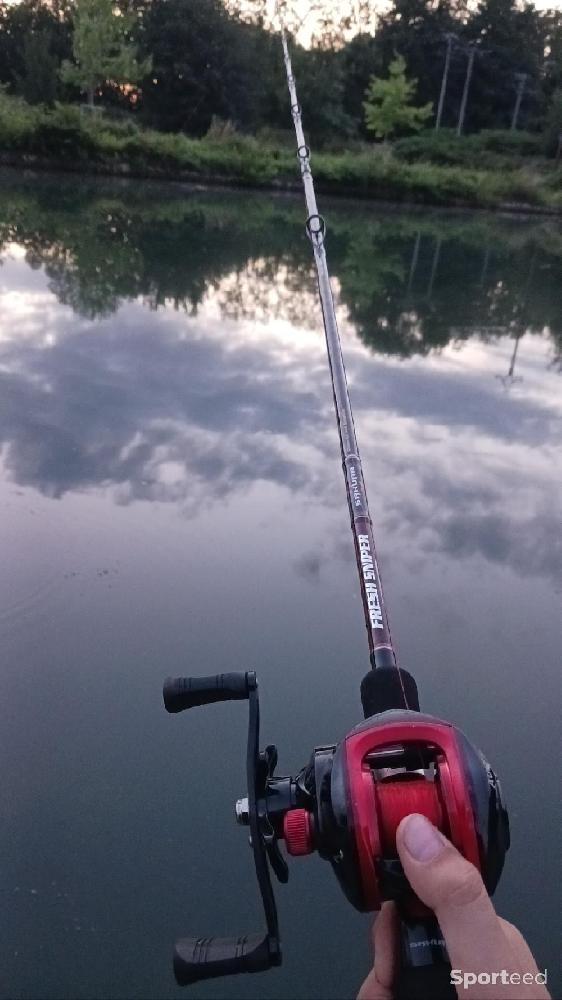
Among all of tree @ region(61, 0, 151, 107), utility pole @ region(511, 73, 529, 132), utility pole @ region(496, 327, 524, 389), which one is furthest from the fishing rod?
utility pole @ region(511, 73, 529, 132)

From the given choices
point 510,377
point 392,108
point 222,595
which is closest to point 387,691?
point 222,595

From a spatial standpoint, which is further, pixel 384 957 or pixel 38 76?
pixel 38 76

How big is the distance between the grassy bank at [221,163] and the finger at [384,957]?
19.2 m

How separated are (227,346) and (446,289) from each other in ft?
13.7

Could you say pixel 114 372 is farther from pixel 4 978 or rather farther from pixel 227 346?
pixel 4 978

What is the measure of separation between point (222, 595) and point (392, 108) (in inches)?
1237

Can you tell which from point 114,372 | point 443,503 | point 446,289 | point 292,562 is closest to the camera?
point 292,562

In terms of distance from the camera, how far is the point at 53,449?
12.5 ft

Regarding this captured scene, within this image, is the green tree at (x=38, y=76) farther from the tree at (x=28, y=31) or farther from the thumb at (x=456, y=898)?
the thumb at (x=456, y=898)

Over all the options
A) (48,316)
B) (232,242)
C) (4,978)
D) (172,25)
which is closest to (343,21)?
(172,25)

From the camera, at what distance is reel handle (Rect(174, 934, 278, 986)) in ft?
2.80

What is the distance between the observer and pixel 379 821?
0.83 meters

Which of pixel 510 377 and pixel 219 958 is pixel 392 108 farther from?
pixel 219 958

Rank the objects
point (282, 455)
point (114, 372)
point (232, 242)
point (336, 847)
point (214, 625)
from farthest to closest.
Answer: point (232, 242)
point (114, 372)
point (282, 455)
point (214, 625)
point (336, 847)
